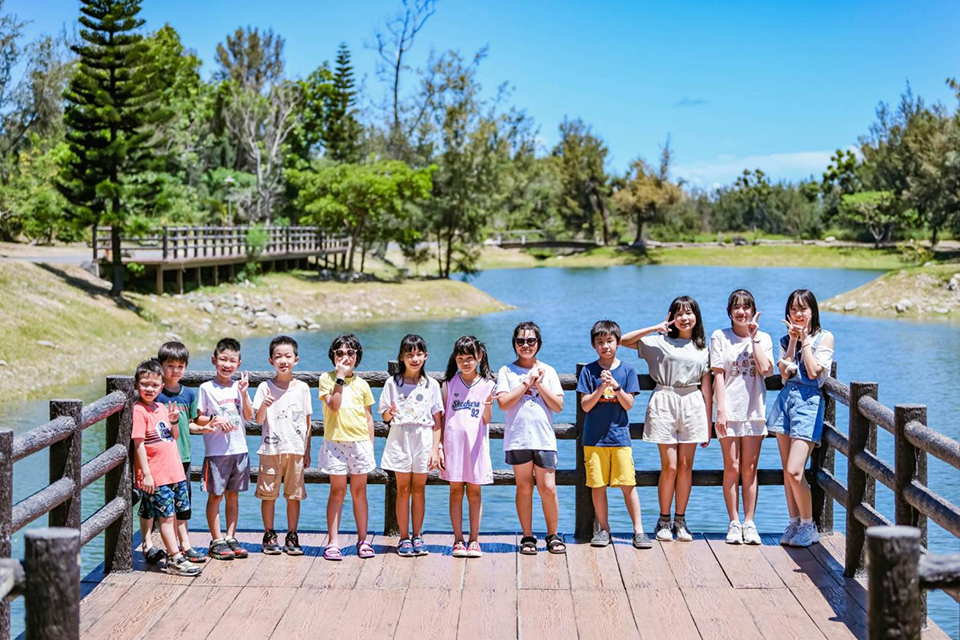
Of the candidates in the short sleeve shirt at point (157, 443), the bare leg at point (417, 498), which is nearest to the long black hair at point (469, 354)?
the bare leg at point (417, 498)

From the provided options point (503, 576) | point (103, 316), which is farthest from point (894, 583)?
point (103, 316)

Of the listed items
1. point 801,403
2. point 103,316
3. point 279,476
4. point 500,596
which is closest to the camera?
point 500,596

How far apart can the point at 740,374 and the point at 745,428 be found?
328 mm

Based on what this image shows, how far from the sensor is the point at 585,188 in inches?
2950

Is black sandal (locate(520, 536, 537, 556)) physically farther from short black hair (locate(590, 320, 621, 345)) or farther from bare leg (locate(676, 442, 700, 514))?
short black hair (locate(590, 320, 621, 345))

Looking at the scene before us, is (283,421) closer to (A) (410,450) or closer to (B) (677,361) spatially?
(A) (410,450)

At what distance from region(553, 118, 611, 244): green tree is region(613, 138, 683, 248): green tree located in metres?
1.45

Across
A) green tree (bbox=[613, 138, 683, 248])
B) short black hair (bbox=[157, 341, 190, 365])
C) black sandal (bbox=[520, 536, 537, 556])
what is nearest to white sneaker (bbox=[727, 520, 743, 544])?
black sandal (bbox=[520, 536, 537, 556])

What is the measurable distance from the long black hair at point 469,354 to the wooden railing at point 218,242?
24.0 m

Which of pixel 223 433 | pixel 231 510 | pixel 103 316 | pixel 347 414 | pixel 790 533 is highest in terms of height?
pixel 347 414

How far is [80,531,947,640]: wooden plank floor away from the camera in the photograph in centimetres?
527

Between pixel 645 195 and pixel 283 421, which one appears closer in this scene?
pixel 283 421

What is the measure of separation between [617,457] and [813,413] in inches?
47.4

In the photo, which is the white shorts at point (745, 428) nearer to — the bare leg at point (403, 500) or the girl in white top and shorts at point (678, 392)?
the girl in white top and shorts at point (678, 392)
